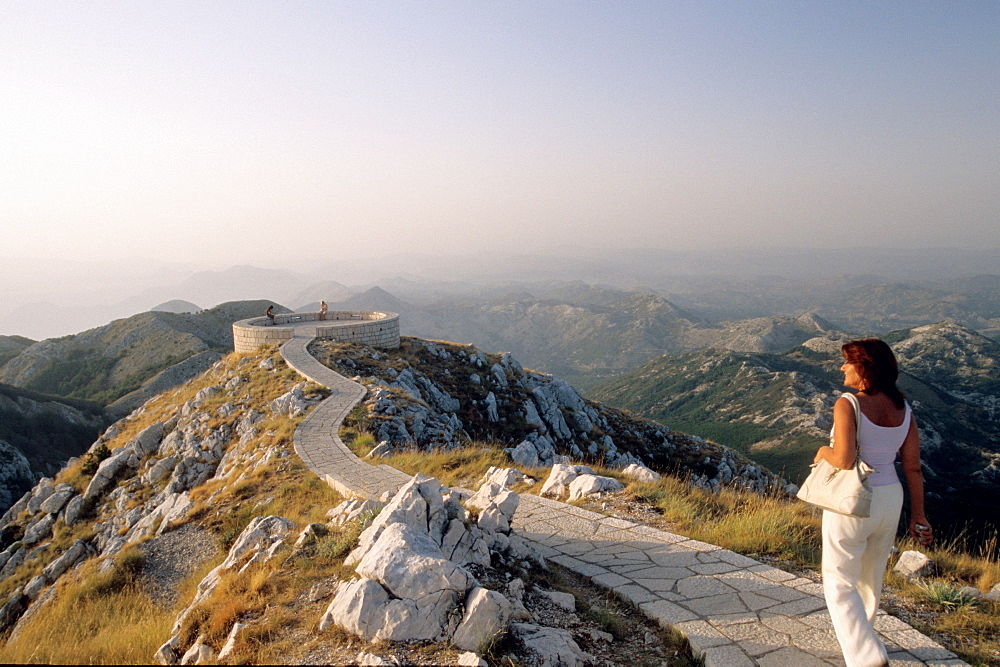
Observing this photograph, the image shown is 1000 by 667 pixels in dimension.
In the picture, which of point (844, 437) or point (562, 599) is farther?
point (562, 599)

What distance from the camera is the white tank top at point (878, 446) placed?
12.4 ft

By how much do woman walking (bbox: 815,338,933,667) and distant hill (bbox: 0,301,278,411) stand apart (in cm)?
6786

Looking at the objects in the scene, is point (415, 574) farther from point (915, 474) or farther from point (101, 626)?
point (101, 626)

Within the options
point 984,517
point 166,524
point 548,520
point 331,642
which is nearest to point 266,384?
point 166,524

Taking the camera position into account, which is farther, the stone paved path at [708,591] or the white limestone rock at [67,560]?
the white limestone rock at [67,560]

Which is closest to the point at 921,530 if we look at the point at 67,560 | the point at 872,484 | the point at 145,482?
the point at 872,484

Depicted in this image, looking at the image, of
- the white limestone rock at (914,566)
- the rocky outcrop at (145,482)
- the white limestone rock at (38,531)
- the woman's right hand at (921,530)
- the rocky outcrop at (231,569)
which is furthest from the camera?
the white limestone rock at (38,531)

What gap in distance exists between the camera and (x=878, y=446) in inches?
150

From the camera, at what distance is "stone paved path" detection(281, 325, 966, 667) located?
4.32 m

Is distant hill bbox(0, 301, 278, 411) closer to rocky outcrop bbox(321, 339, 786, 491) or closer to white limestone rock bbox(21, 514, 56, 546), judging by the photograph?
rocky outcrop bbox(321, 339, 786, 491)

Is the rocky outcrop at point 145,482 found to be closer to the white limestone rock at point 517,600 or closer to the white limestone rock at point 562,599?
the white limestone rock at point 517,600

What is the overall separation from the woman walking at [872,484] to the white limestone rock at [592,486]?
5.24 meters

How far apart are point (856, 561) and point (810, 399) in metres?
131

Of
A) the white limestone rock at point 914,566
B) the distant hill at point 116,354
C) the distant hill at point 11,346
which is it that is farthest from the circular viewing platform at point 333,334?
the distant hill at point 11,346
